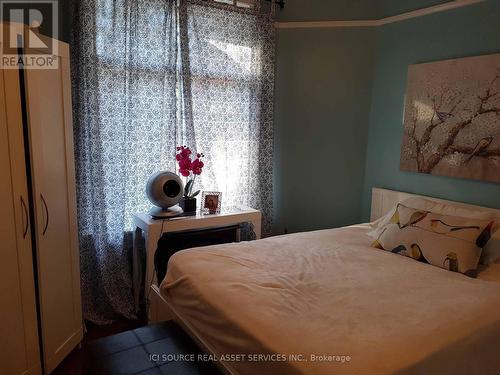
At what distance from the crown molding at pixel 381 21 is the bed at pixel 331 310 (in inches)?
74.1

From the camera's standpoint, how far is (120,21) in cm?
271

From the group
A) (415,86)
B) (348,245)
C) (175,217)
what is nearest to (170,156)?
(175,217)

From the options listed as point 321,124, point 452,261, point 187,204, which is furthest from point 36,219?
point 321,124

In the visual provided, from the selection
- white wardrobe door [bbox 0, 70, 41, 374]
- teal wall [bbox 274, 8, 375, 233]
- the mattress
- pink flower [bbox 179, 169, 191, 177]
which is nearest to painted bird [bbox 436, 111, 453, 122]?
teal wall [bbox 274, 8, 375, 233]

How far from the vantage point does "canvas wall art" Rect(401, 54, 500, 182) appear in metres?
2.51

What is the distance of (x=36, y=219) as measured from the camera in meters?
1.94

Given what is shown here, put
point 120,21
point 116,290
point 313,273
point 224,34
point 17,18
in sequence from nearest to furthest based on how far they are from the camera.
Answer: point 313,273
point 17,18
point 120,21
point 116,290
point 224,34

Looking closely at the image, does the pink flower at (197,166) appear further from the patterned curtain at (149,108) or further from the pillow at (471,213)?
the pillow at (471,213)

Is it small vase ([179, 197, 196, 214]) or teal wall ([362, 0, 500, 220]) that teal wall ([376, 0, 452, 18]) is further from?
small vase ([179, 197, 196, 214])

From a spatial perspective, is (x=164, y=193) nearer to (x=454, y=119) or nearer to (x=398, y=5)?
(x=454, y=119)

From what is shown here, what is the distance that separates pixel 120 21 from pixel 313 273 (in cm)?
225

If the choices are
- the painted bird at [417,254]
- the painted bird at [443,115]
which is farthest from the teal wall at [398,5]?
the painted bird at [417,254]

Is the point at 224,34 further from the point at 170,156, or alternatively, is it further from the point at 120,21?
the point at 170,156

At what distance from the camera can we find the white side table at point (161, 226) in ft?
8.77
